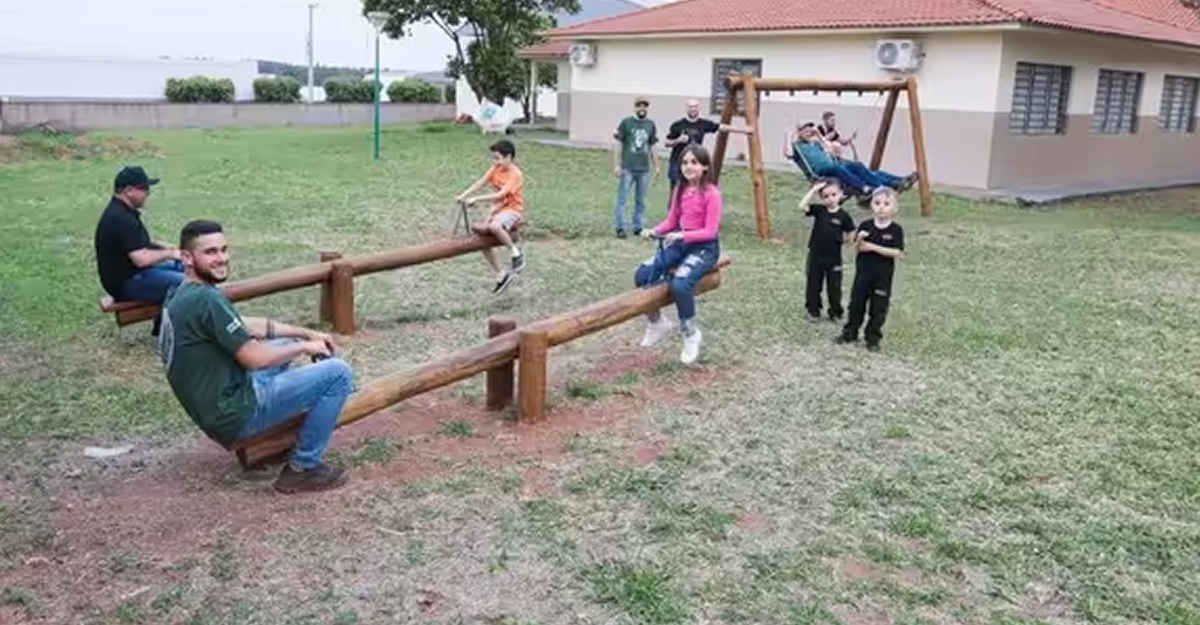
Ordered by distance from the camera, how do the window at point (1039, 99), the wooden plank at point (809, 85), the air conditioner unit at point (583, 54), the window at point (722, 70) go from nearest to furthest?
the wooden plank at point (809, 85) → the window at point (1039, 99) → the window at point (722, 70) → the air conditioner unit at point (583, 54)

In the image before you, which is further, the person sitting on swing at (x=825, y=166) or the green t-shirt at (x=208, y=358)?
the person sitting on swing at (x=825, y=166)

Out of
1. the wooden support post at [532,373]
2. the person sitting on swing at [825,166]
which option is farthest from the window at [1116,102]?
the wooden support post at [532,373]

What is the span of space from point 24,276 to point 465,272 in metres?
3.42

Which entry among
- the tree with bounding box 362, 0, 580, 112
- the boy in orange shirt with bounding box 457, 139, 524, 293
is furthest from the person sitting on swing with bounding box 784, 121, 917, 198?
the tree with bounding box 362, 0, 580, 112

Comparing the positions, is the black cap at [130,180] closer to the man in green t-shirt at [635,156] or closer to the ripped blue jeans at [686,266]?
the ripped blue jeans at [686,266]

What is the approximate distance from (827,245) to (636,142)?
13.8ft

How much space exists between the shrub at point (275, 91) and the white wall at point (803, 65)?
15.8 meters

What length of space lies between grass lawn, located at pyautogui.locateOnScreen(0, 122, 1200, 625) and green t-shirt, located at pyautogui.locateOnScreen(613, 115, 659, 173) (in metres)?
2.49

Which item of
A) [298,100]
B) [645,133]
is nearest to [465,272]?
[645,133]

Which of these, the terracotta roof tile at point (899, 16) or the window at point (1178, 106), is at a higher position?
the terracotta roof tile at point (899, 16)

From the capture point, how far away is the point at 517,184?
8742 millimetres

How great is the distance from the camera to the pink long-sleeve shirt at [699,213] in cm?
628

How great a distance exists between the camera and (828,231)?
7441 mm

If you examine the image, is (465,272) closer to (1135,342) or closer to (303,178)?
(1135,342)
